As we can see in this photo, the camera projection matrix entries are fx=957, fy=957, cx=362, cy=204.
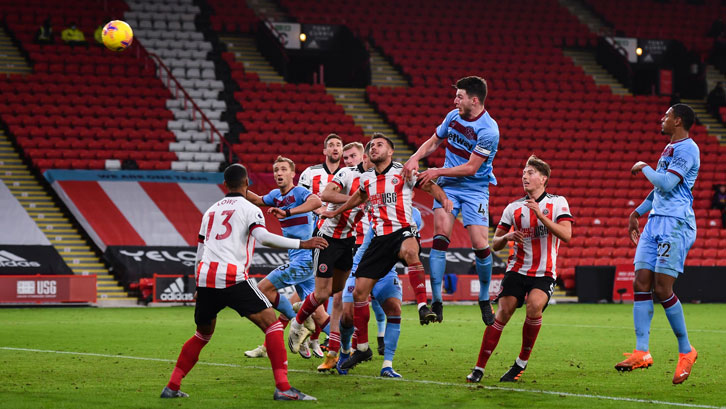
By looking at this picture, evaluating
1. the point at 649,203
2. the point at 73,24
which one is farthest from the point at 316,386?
the point at 73,24

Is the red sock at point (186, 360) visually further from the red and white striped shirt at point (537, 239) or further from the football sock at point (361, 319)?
the red and white striped shirt at point (537, 239)

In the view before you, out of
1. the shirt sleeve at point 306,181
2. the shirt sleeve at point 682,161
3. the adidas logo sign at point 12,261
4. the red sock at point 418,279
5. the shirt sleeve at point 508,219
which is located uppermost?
the shirt sleeve at point 682,161

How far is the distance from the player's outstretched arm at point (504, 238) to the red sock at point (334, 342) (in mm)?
2216

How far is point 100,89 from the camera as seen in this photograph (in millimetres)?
29484

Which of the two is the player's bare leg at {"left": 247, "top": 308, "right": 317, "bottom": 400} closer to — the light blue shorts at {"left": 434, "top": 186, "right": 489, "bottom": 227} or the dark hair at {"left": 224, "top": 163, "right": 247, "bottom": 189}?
the dark hair at {"left": 224, "top": 163, "right": 247, "bottom": 189}

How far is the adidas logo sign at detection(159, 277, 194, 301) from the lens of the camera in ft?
75.9

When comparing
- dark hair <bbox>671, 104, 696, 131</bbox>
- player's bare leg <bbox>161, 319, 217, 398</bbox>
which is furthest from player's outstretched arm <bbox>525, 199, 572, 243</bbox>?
player's bare leg <bbox>161, 319, 217, 398</bbox>

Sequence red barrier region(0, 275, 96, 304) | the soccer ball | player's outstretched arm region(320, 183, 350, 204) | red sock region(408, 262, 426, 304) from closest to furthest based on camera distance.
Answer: red sock region(408, 262, 426, 304)
player's outstretched arm region(320, 183, 350, 204)
the soccer ball
red barrier region(0, 275, 96, 304)

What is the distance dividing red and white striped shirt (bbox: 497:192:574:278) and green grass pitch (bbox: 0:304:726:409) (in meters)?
1.15

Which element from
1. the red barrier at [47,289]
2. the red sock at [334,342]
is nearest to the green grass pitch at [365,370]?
the red sock at [334,342]

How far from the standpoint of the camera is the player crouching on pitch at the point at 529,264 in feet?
31.3

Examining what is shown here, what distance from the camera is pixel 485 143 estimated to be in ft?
33.4

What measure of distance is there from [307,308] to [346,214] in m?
1.17

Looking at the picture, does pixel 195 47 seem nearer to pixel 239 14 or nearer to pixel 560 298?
pixel 239 14
